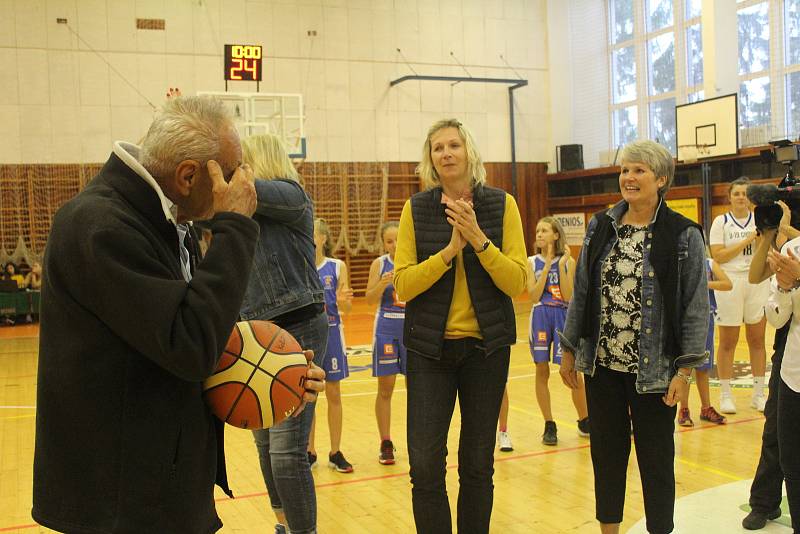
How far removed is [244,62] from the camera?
1438 cm

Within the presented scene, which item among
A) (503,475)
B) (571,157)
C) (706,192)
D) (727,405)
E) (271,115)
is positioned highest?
(271,115)

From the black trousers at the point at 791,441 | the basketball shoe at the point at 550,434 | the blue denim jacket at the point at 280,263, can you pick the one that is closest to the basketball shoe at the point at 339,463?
the basketball shoe at the point at 550,434

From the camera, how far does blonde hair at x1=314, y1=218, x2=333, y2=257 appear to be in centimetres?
593

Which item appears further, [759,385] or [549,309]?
[759,385]

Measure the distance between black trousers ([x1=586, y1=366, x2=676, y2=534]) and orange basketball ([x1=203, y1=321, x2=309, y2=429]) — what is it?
1.71 metres

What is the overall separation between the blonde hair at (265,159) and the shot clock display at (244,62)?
1137cm

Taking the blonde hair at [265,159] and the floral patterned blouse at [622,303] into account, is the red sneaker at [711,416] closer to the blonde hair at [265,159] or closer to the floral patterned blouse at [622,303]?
the floral patterned blouse at [622,303]

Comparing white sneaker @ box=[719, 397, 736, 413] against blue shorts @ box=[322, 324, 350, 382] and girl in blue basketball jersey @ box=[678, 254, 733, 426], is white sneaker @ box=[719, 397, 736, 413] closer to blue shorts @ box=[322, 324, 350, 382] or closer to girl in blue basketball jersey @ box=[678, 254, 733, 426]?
girl in blue basketball jersey @ box=[678, 254, 733, 426]

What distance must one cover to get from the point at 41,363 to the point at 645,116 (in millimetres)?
17684

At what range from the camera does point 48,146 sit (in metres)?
15.8

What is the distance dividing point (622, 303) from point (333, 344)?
2.83 meters

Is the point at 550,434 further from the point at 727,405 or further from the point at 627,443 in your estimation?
the point at 627,443

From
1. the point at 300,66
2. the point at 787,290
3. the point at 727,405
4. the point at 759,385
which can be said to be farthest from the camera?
the point at 300,66

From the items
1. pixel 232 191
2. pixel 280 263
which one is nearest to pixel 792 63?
pixel 280 263
